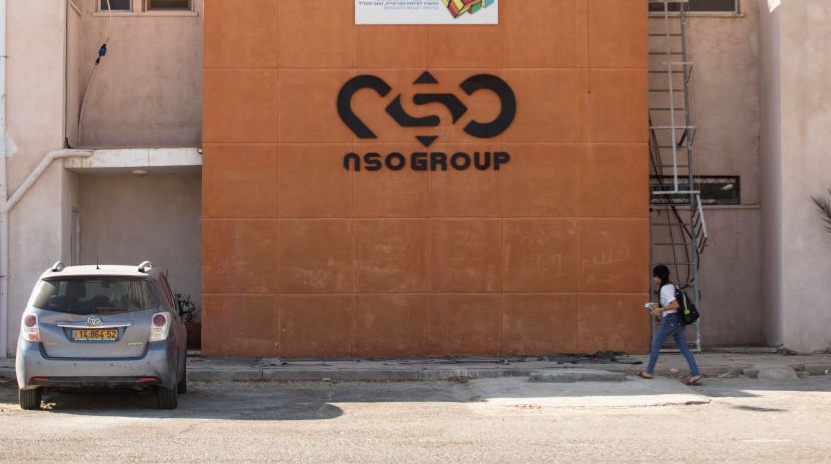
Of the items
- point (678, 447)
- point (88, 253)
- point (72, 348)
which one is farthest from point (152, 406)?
point (88, 253)

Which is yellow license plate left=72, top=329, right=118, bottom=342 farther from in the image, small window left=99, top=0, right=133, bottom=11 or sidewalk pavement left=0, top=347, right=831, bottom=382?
Result: small window left=99, top=0, right=133, bottom=11

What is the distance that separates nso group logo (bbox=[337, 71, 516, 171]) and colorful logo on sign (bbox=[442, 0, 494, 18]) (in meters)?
1.11

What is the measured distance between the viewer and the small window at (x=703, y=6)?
1973 centimetres

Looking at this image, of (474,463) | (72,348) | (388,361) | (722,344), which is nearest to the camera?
(474,463)

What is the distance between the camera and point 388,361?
17.1 m

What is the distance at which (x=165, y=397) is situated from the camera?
12148 mm

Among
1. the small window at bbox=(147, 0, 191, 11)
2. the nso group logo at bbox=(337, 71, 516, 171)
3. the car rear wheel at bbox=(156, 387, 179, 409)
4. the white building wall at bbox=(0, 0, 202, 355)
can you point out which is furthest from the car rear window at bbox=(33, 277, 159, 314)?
the small window at bbox=(147, 0, 191, 11)

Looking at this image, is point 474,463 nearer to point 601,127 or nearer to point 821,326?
point 601,127

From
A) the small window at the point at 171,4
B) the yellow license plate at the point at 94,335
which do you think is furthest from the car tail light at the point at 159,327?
the small window at the point at 171,4

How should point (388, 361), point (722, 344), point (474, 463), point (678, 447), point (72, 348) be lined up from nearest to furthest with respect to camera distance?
point (474, 463) < point (678, 447) < point (72, 348) < point (388, 361) < point (722, 344)

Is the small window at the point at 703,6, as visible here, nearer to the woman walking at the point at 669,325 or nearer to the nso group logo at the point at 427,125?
the nso group logo at the point at 427,125

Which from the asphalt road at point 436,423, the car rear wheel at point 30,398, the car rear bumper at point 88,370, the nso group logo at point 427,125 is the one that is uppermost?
the nso group logo at point 427,125

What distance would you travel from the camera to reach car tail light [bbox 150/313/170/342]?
476 inches

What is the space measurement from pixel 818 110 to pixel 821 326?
3.67 meters
